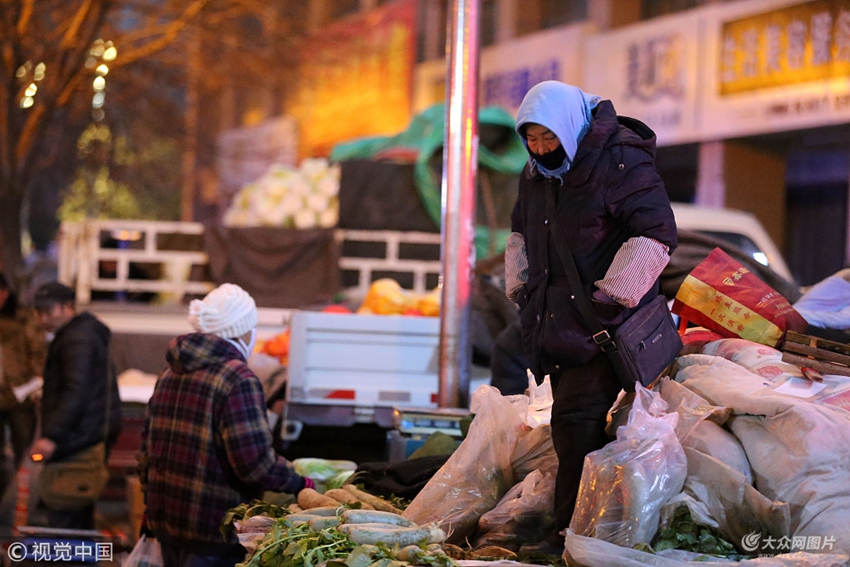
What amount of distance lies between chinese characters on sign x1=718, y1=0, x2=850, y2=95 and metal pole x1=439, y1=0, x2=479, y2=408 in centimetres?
787

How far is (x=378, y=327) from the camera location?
7320 mm

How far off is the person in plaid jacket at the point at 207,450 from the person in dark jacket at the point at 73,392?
95.2 inches

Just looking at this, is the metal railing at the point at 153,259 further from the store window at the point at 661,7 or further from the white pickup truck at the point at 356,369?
the store window at the point at 661,7

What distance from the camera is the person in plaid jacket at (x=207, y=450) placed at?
15.6 ft

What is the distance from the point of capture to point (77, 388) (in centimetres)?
723

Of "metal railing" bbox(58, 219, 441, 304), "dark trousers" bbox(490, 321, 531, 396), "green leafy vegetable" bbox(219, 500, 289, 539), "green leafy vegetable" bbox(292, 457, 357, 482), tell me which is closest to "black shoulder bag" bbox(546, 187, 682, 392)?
"green leafy vegetable" bbox(219, 500, 289, 539)

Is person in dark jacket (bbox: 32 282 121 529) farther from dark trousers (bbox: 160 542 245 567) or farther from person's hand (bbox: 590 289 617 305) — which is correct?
person's hand (bbox: 590 289 617 305)

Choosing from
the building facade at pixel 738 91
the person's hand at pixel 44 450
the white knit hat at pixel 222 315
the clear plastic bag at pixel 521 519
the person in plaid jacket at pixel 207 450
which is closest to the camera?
the clear plastic bag at pixel 521 519

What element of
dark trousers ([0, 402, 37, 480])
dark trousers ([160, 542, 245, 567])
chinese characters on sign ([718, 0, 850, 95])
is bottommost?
dark trousers ([0, 402, 37, 480])

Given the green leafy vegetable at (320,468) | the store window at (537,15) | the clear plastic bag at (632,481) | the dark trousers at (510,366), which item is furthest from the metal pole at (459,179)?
the store window at (537,15)

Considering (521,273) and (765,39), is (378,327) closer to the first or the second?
(521,273)

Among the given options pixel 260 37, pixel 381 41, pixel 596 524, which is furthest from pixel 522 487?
pixel 381 41

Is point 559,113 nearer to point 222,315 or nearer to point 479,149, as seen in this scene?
point 222,315

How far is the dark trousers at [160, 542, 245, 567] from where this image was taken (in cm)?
480
